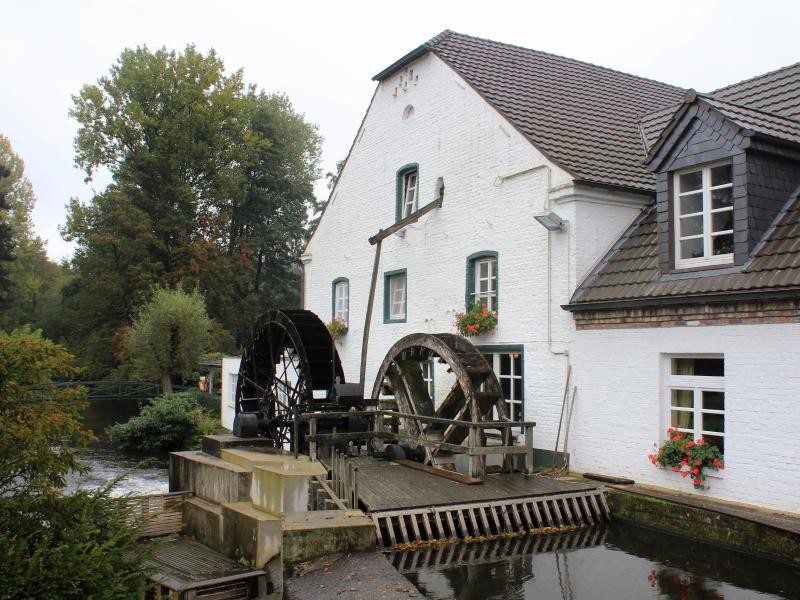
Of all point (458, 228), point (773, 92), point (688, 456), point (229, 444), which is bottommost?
point (229, 444)

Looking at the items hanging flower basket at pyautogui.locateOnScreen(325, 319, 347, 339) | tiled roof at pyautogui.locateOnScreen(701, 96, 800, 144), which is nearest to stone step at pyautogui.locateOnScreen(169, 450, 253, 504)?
hanging flower basket at pyautogui.locateOnScreen(325, 319, 347, 339)

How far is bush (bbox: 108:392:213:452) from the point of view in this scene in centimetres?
2203

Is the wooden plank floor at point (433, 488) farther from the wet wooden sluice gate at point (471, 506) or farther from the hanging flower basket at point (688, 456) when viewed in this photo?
the hanging flower basket at point (688, 456)

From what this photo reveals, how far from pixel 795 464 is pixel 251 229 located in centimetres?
3382

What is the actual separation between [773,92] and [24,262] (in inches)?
1818

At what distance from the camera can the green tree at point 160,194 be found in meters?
33.2

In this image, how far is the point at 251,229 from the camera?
131 ft

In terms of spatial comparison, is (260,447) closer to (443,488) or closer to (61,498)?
(443,488)

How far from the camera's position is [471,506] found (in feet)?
29.9

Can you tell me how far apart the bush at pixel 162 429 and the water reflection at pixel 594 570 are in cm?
1453

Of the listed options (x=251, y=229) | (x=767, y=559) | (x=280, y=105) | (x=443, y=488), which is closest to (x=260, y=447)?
(x=443, y=488)

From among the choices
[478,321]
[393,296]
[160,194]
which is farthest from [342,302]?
[160,194]

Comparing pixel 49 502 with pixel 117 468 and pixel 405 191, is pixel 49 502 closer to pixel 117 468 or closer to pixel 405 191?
pixel 405 191

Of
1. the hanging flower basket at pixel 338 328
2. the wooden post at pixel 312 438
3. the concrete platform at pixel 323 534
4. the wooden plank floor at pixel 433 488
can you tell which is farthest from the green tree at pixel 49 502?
the hanging flower basket at pixel 338 328
